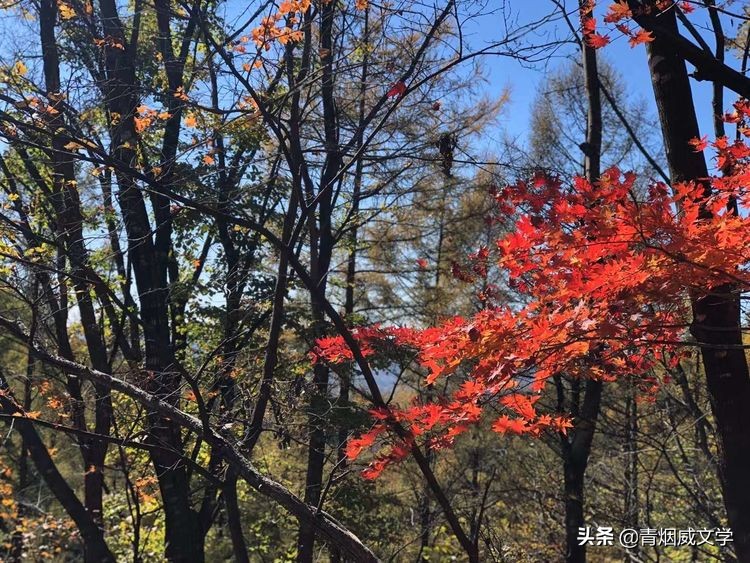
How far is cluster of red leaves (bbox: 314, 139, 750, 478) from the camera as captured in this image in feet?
7.16

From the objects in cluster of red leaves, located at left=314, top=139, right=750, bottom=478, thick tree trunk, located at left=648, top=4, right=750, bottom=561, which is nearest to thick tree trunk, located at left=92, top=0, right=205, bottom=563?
cluster of red leaves, located at left=314, top=139, right=750, bottom=478

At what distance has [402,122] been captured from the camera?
18.0ft

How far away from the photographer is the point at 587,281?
93.3 inches

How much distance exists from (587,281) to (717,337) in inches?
46.0

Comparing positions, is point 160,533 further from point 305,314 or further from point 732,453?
point 732,453

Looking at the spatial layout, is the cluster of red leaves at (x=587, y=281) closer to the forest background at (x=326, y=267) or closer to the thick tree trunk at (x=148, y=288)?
the forest background at (x=326, y=267)

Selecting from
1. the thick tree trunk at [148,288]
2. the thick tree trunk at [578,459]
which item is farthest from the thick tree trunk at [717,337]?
the thick tree trunk at [148,288]

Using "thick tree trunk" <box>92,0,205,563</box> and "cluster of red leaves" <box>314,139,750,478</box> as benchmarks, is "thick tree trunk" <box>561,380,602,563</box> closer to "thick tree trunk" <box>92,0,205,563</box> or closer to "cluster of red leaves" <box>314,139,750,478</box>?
"cluster of red leaves" <box>314,139,750,478</box>

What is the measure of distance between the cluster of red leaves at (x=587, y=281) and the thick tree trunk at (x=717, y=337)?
0.13 meters

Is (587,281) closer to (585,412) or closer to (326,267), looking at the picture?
(585,412)

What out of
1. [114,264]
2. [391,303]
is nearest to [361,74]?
[114,264]

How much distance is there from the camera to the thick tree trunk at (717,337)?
2928mm

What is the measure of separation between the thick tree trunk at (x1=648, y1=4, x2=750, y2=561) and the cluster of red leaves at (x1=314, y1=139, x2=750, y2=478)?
0.41ft

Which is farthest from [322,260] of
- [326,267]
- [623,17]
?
A: [623,17]
